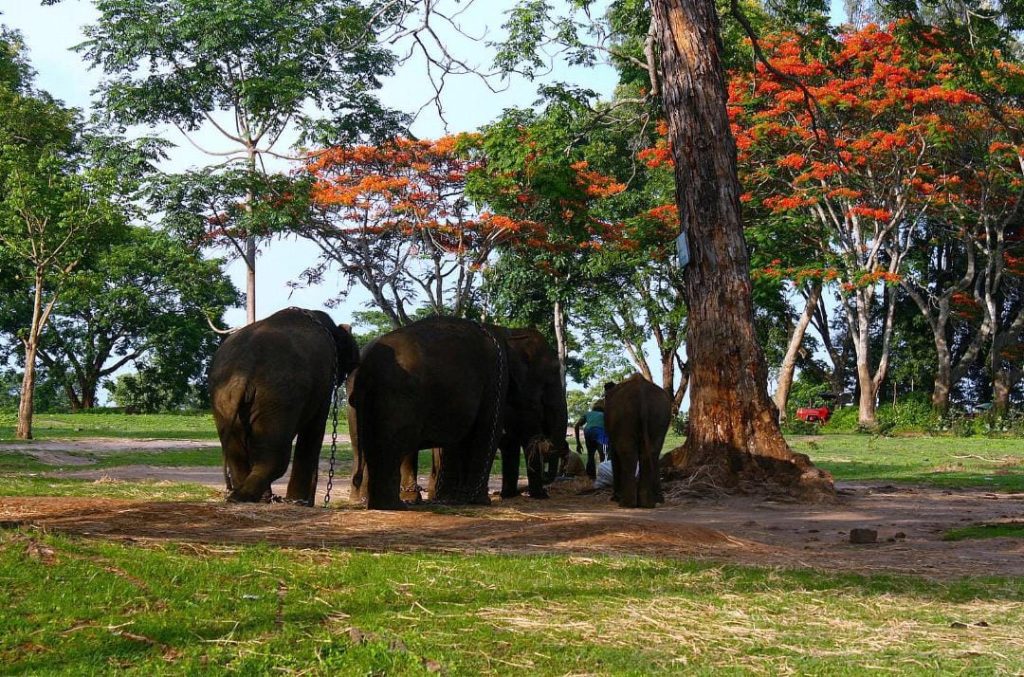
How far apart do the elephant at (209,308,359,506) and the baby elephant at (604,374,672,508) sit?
10.8ft

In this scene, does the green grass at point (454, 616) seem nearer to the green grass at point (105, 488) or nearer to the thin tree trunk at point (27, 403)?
the green grass at point (105, 488)

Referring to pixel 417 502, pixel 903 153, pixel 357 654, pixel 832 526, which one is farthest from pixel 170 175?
pixel 357 654

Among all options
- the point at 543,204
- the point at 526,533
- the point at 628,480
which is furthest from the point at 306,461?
the point at 543,204

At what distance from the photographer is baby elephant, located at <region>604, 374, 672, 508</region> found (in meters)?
12.2

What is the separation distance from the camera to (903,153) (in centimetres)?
3106

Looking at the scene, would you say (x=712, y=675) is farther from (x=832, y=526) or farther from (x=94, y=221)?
(x=94, y=221)

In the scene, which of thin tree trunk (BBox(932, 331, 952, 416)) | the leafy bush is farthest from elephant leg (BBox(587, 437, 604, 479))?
thin tree trunk (BBox(932, 331, 952, 416))

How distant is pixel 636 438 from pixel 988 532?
397 cm

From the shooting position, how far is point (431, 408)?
37.6 ft

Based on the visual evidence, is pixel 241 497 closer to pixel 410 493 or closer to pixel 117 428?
pixel 410 493

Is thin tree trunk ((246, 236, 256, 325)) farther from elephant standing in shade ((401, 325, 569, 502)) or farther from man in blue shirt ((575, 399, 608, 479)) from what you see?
elephant standing in shade ((401, 325, 569, 502))

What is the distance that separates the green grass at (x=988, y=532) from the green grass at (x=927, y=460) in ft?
17.4

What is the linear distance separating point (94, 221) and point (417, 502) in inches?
549

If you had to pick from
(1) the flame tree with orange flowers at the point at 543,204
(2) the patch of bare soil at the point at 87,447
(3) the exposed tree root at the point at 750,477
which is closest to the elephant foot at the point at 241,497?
(3) the exposed tree root at the point at 750,477
